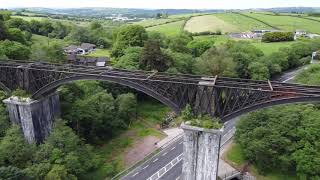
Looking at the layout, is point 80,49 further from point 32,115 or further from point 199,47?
point 32,115

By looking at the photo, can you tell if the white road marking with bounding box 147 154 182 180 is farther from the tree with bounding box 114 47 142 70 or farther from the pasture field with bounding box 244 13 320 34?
the pasture field with bounding box 244 13 320 34

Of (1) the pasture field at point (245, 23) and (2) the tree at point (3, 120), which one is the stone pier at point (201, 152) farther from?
(1) the pasture field at point (245, 23)

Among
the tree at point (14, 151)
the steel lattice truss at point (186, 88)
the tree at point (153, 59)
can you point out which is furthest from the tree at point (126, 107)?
the tree at point (14, 151)

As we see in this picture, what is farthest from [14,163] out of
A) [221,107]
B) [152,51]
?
[152,51]

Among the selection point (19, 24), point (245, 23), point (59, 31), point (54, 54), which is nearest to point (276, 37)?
point (245, 23)

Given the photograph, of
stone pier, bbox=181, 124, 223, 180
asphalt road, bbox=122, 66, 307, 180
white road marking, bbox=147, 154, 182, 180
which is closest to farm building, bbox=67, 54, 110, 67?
asphalt road, bbox=122, 66, 307, 180
